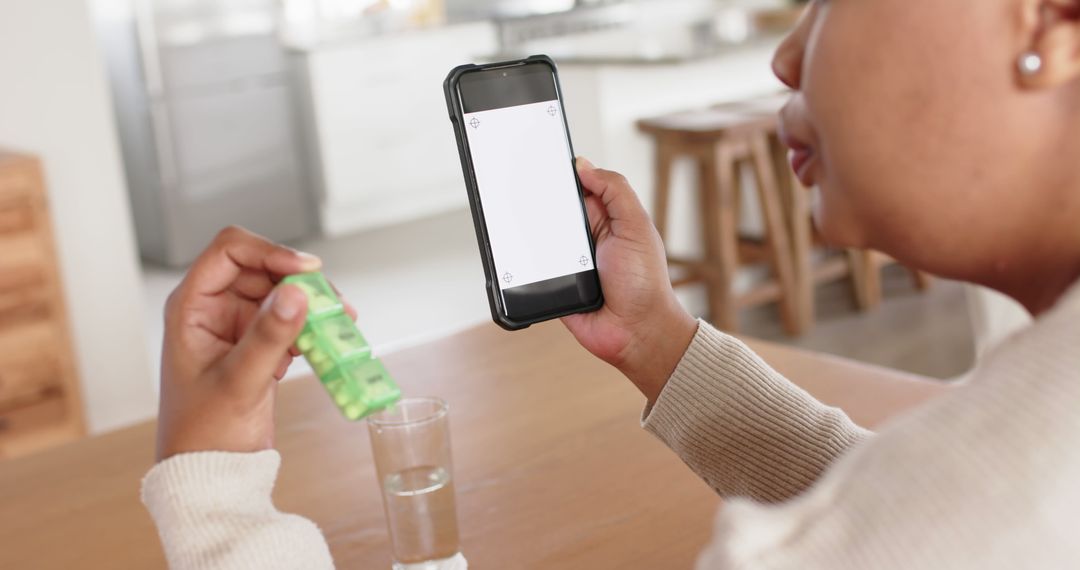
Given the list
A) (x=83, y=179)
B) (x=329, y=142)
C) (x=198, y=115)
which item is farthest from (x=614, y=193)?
(x=329, y=142)

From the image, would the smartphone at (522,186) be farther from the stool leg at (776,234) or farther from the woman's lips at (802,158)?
the stool leg at (776,234)

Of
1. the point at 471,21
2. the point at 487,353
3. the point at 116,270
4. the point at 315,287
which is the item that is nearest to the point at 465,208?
the point at 471,21

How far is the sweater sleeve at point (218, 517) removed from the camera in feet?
2.18

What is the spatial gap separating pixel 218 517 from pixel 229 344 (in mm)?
135

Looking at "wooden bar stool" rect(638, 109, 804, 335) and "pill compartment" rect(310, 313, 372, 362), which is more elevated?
"pill compartment" rect(310, 313, 372, 362)

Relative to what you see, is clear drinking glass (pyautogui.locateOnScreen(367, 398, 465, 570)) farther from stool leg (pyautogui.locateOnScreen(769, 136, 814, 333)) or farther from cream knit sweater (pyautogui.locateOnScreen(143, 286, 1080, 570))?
stool leg (pyautogui.locateOnScreen(769, 136, 814, 333))

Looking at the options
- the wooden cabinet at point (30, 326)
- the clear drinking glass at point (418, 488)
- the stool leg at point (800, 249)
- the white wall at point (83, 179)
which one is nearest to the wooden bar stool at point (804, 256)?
the stool leg at point (800, 249)

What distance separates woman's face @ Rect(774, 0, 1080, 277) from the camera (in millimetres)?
464

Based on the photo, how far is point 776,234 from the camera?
3.61 meters

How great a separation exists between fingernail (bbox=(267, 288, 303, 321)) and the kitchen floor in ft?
7.14

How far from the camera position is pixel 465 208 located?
6117 millimetres

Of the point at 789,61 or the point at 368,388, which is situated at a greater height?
the point at 789,61

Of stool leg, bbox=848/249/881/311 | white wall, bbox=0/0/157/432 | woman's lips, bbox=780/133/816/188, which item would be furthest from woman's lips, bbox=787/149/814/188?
stool leg, bbox=848/249/881/311

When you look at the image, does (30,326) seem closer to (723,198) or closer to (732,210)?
(723,198)
